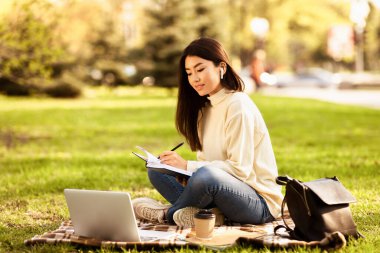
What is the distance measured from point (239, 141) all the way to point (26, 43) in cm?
655

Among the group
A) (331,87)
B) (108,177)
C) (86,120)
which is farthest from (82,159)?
(331,87)

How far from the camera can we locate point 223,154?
183 inches

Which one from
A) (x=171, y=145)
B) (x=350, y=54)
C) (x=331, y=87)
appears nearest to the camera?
(x=171, y=145)

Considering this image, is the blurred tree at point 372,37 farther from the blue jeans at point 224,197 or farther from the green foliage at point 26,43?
the blue jeans at point 224,197

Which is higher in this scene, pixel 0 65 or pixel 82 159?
pixel 0 65

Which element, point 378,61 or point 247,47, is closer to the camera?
point 247,47

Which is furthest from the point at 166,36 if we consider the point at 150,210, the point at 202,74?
the point at 202,74

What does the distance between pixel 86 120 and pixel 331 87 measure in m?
23.6

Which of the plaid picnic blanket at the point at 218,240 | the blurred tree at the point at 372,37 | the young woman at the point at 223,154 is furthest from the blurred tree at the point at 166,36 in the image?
the blurred tree at the point at 372,37

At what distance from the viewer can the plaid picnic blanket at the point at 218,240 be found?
13.0ft

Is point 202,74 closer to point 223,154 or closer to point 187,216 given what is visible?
point 223,154

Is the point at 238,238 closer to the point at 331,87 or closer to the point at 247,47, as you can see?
the point at 331,87

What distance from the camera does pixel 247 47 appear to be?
49.4 metres

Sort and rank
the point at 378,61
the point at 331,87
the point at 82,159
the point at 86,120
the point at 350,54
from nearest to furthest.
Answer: the point at 82,159, the point at 86,120, the point at 331,87, the point at 350,54, the point at 378,61
